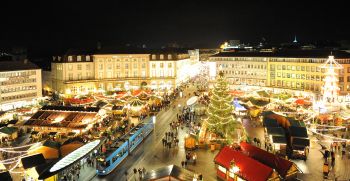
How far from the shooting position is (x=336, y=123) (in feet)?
126

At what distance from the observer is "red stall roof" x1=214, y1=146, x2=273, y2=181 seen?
20.9 m

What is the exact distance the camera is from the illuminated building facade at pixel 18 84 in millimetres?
53750

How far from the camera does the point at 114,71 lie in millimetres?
72188

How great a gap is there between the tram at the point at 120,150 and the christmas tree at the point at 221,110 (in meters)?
6.77

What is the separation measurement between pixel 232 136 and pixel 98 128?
14.6 metres

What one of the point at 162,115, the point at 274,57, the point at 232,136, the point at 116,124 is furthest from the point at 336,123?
the point at 274,57

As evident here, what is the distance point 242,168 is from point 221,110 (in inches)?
367

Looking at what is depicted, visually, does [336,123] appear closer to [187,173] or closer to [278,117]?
[278,117]

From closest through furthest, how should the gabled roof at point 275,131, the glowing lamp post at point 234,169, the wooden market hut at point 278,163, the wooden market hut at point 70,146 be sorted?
1. the glowing lamp post at point 234,169
2. the wooden market hut at point 278,163
3. the wooden market hut at point 70,146
4. the gabled roof at point 275,131

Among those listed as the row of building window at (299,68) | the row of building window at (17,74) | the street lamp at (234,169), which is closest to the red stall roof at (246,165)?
the street lamp at (234,169)

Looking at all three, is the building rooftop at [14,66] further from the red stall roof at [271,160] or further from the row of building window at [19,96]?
the red stall roof at [271,160]

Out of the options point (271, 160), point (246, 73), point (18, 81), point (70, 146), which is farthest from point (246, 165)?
point (246, 73)

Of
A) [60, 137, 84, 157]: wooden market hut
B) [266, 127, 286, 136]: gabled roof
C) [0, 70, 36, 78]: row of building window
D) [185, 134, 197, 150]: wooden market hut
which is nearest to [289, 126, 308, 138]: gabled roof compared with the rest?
[266, 127, 286, 136]: gabled roof

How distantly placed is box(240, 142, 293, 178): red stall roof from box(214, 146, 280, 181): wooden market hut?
1.00m
